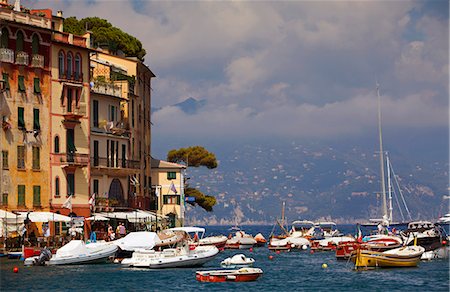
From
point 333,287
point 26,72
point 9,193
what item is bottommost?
point 333,287

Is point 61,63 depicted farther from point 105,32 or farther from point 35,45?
point 105,32

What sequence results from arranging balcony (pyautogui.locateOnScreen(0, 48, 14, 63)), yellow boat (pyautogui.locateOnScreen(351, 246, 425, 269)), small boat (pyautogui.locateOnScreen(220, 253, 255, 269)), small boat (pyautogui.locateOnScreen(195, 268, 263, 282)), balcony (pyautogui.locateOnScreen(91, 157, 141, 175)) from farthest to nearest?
balcony (pyautogui.locateOnScreen(91, 157, 141, 175)), balcony (pyautogui.locateOnScreen(0, 48, 14, 63)), yellow boat (pyautogui.locateOnScreen(351, 246, 425, 269)), small boat (pyautogui.locateOnScreen(220, 253, 255, 269)), small boat (pyautogui.locateOnScreen(195, 268, 263, 282))

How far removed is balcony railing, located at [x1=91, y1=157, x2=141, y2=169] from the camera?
311 ft

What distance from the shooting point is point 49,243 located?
82312 mm

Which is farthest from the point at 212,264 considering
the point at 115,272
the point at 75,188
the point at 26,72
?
the point at 26,72

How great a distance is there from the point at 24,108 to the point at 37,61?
4.27 metres

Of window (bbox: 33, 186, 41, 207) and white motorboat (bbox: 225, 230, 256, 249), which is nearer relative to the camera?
window (bbox: 33, 186, 41, 207)

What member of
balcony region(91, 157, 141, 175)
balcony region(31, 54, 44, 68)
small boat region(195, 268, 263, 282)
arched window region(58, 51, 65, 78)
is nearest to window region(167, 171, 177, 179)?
balcony region(91, 157, 141, 175)

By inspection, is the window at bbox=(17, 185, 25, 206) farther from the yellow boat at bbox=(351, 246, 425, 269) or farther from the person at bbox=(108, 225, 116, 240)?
the yellow boat at bbox=(351, 246, 425, 269)

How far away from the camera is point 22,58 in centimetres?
8562

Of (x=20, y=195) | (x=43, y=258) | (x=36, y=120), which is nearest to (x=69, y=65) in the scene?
(x=36, y=120)

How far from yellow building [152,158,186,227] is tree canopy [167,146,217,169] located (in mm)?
12853

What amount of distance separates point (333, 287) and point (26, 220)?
2880 centimetres

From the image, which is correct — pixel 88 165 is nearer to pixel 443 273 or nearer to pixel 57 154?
pixel 57 154
